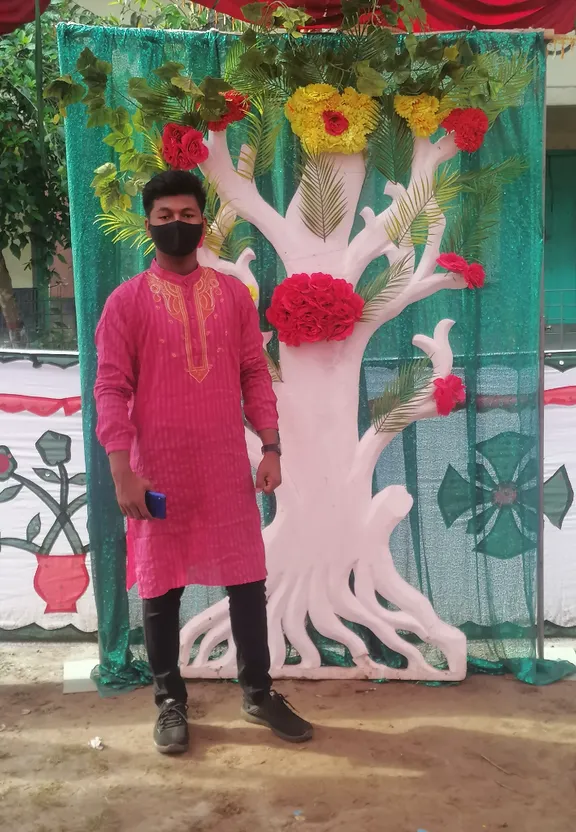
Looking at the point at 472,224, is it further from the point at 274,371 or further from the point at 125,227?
the point at 125,227

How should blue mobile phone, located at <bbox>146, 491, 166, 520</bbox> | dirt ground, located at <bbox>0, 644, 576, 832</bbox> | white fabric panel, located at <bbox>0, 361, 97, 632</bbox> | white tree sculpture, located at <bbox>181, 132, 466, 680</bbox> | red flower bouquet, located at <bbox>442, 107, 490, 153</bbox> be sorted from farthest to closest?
white fabric panel, located at <bbox>0, 361, 97, 632</bbox> → white tree sculpture, located at <bbox>181, 132, 466, 680</bbox> → red flower bouquet, located at <bbox>442, 107, 490, 153</bbox> → blue mobile phone, located at <bbox>146, 491, 166, 520</bbox> → dirt ground, located at <bbox>0, 644, 576, 832</bbox>

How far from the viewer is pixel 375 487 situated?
10.3 ft

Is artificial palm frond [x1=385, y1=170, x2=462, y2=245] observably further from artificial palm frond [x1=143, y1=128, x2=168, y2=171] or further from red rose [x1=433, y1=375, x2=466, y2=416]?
artificial palm frond [x1=143, y1=128, x2=168, y2=171]

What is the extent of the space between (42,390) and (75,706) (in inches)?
46.9

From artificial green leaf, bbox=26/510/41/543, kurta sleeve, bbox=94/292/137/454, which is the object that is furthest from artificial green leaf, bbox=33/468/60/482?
kurta sleeve, bbox=94/292/137/454

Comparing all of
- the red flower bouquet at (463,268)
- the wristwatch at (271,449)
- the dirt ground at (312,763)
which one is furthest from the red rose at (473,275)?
the dirt ground at (312,763)

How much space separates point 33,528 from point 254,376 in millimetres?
1329

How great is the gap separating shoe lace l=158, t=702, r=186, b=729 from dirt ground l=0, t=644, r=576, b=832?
0.27 feet

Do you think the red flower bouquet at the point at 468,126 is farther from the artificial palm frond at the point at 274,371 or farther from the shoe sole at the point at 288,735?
the shoe sole at the point at 288,735

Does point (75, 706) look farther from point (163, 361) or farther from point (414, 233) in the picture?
point (414, 233)

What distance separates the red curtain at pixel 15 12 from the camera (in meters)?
2.80

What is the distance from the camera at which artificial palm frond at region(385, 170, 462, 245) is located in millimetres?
2900

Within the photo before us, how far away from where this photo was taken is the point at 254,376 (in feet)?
8.55

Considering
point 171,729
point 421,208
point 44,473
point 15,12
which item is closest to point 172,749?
point 171,729
